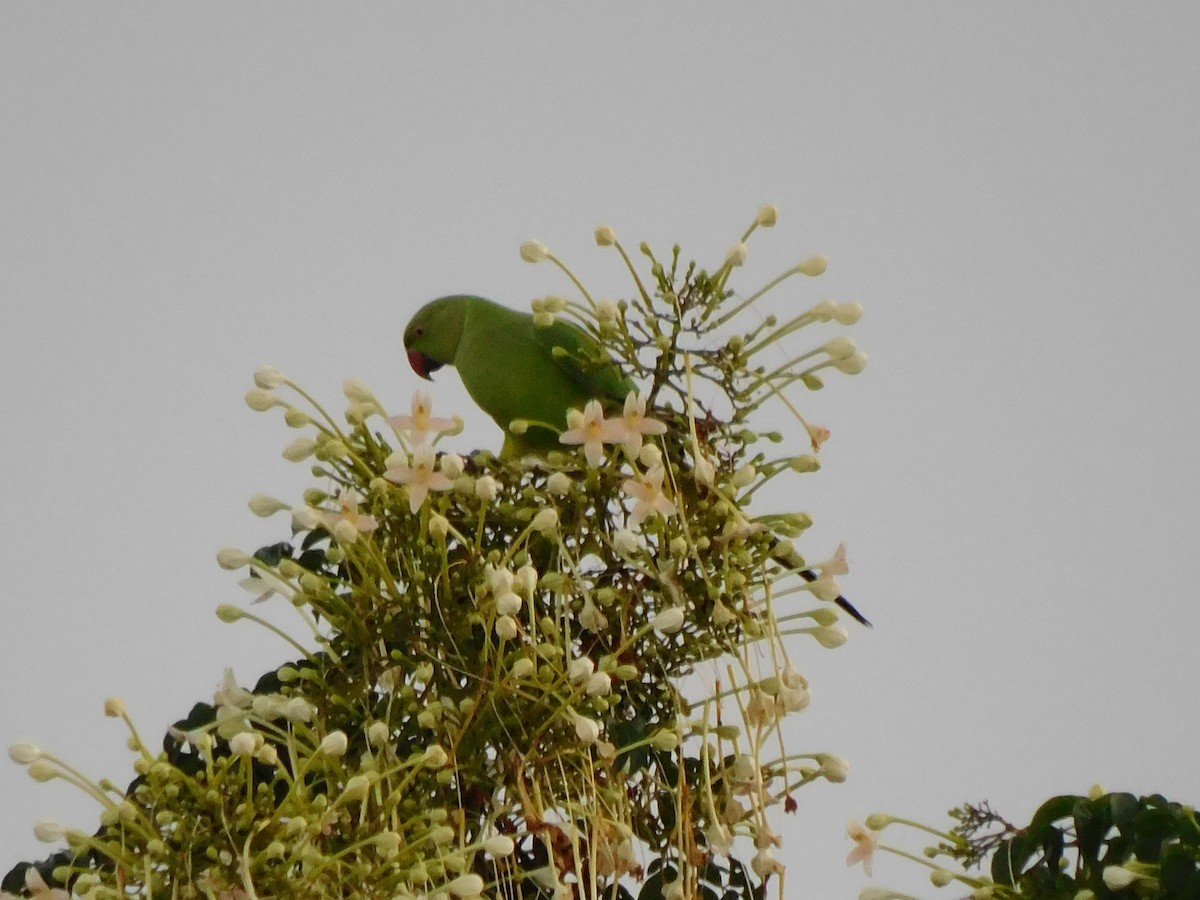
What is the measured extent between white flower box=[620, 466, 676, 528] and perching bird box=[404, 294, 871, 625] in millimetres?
389

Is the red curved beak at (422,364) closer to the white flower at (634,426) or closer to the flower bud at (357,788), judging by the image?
the white flower at (634,426)

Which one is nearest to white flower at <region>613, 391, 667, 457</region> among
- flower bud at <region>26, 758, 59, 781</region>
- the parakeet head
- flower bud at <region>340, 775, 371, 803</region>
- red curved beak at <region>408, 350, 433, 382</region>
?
flower bud at <region>340, 775, 371, 803</region>

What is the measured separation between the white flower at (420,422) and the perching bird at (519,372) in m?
0.38

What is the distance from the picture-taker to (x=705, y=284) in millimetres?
1741

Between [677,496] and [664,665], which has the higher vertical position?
[677,496]

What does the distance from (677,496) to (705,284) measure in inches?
9.7

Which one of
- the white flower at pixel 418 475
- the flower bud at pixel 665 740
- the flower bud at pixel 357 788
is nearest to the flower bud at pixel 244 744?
the flower bud at pixel 357 788

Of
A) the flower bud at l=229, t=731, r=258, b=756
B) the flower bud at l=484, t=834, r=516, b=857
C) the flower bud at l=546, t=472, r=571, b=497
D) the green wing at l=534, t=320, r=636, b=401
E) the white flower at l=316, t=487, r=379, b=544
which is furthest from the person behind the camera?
the green wing at l=534, t=320, r=636, b=401

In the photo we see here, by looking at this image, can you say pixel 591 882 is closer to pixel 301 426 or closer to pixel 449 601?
pixel 449 601

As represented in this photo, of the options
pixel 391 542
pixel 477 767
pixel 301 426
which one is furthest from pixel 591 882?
→ pixel 301 426

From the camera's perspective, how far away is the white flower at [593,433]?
1.65 metres

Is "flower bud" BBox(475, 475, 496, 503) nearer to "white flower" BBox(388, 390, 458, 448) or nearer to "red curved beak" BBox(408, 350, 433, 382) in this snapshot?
"white flower" BBox(388, 390, 458, 448)

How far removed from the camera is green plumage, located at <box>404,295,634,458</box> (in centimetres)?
214

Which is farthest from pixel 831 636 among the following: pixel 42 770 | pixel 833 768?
pixel 42 770
